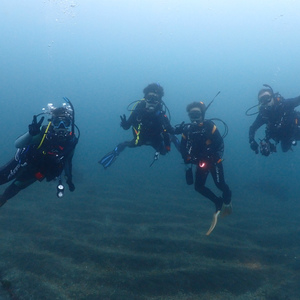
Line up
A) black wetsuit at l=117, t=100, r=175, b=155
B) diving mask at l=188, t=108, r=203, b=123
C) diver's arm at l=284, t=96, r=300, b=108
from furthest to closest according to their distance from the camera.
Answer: black wetsuit at l=117, t=100, r=175, b=155, diver's arm at l=284, t=96, r=300, b=108, diving mask at l=188, t=108, r=203, b=123

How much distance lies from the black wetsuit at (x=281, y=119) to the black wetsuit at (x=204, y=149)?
5.39ft

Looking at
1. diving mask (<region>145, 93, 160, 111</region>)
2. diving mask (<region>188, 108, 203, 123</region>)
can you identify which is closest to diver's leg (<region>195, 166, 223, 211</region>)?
diving mask (<region>188, 108, 203, 123</region>)

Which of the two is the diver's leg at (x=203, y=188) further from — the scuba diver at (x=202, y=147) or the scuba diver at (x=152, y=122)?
the scuba diver at (x=152, y=122)

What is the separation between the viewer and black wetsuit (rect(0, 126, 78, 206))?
19.8 feet

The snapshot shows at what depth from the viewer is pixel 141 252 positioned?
247 inches

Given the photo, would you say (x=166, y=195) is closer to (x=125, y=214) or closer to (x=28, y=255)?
(x=125, y=214)

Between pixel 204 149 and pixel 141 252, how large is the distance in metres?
3.13

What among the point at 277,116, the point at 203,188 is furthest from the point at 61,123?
the point at 277,116

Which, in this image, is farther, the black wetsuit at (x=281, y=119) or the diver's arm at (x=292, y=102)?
the black wetsuit at (x=281, y=119)

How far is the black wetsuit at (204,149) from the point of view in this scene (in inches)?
285

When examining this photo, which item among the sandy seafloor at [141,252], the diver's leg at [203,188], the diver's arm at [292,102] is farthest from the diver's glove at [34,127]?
the diver's arm at [292,102]

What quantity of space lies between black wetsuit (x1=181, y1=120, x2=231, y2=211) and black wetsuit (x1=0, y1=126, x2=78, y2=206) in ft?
9.96

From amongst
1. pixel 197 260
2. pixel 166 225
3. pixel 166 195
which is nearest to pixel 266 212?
pixel 166 195

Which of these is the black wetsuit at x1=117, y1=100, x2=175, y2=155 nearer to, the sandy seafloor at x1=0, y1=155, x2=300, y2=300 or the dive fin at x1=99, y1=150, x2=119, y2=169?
the dive fin at x1=99, y1=150, x2=119, y2=169
